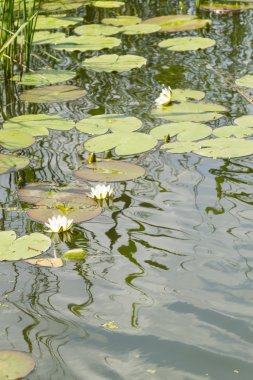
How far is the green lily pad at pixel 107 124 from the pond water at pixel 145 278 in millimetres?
48

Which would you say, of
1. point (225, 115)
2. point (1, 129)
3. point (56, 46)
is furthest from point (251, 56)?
point (1, 129)

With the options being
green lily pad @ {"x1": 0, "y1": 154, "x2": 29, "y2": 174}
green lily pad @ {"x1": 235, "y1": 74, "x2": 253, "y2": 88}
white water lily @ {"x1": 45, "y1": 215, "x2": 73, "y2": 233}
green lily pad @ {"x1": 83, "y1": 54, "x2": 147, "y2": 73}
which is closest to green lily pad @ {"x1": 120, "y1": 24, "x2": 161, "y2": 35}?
green lily pad @ {"x1": 83, "y1": 54, "x2": 147, "y2": 73}

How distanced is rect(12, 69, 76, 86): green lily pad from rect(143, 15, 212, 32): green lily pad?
3.60 feet

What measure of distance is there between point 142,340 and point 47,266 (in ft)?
1.78

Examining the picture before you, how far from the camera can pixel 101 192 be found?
281 cm

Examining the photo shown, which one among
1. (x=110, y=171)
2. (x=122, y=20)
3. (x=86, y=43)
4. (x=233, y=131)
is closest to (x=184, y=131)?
(x=233, y=131)

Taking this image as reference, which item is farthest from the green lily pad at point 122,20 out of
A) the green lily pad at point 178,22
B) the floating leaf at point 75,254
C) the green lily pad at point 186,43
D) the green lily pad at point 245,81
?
the floating leaf at point 75,254

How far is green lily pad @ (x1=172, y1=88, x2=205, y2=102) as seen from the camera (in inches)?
150

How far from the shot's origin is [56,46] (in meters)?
4.87

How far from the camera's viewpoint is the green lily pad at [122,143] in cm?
324

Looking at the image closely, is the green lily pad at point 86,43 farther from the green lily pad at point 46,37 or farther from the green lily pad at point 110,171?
the green lily pad at point 110,171

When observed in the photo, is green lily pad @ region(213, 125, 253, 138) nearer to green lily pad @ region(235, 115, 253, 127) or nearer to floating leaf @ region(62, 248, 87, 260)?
green lily pad @ region(235, 115, 253, 127)

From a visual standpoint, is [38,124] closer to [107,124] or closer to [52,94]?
[107,124]

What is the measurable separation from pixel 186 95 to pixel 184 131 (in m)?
0.52
